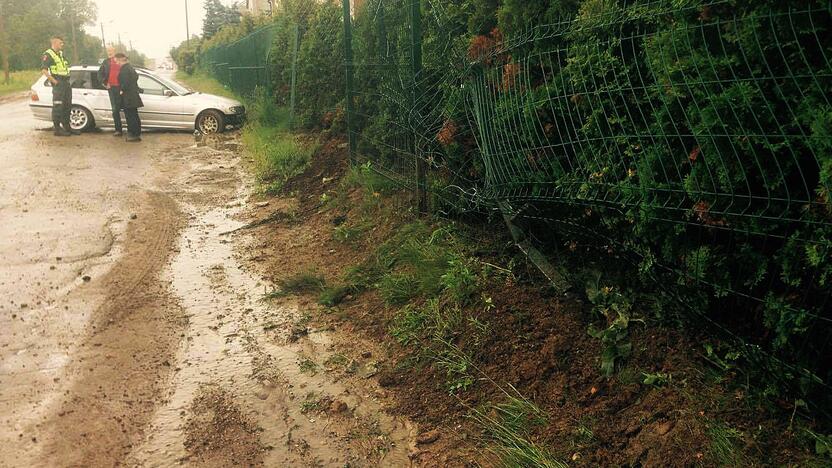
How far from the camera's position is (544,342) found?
3615mm

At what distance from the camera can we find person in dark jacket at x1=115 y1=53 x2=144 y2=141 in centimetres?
1284

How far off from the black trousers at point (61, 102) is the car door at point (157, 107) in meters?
1.38

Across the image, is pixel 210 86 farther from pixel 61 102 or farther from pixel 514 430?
pixel 514 430

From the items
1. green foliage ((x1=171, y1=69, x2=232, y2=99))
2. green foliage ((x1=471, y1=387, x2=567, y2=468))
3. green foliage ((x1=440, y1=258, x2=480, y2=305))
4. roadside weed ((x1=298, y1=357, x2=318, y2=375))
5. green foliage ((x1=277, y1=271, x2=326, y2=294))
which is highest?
green foliage ((x1=171, y1=69, x2=232, y2=99))

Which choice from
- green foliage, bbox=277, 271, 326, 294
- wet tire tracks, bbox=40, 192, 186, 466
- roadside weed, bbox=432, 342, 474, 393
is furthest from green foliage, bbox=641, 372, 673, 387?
green foliage, bbox=277, 271, 326, 294

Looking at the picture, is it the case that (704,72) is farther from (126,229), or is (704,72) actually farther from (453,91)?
(126,229)

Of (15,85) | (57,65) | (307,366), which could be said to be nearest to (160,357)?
(307,366)

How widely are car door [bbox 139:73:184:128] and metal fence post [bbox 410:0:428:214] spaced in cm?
1001

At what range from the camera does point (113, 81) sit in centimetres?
1310

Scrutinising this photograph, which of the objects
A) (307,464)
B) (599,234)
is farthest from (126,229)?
(599,234)

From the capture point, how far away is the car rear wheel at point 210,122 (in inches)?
563

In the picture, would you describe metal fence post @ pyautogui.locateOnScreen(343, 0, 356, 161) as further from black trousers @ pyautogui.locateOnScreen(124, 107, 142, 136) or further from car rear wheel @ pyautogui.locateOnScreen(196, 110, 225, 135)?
car rear wheel @ pyautogui.locateOnScreen(196, 110, 225, 135)

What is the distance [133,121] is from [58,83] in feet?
5.45

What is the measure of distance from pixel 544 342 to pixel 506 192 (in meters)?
0.87
